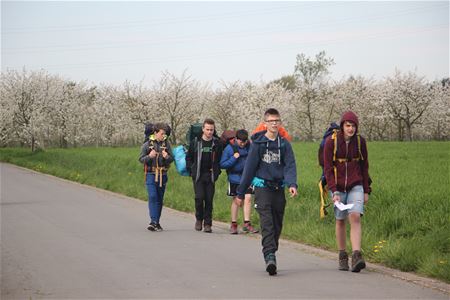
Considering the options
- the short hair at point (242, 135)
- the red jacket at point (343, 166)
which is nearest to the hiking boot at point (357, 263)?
the red jacket at point (343, 166)

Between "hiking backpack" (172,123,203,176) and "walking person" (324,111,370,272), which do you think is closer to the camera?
"walking person" (324,111,370,272)

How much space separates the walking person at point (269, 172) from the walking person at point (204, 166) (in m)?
3.74

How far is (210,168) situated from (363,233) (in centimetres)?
337

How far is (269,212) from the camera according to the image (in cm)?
848

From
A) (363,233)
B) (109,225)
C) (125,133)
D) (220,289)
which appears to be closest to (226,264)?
(220,289)

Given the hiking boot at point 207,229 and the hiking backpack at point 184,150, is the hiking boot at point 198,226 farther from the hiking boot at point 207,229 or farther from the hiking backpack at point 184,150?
the hiking backpack at point 184,150

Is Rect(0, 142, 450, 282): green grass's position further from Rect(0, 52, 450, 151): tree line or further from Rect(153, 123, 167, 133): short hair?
Rect(0, 52, 450, 151): tree line

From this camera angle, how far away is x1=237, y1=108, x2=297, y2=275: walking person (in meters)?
8.47

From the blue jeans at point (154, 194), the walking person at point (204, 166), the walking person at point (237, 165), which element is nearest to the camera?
the walking person at point (237, 165)

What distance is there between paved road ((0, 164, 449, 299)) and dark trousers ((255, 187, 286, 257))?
398 millimetres

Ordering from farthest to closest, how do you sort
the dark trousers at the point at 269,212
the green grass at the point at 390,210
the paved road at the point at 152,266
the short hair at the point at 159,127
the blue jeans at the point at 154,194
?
the short hair at the point at 159,127
the blue jeans at the point at 154,194
the green grass at the point at 390,210
the dark trousers at the point at 269,212
the paved road at the point at 152,266

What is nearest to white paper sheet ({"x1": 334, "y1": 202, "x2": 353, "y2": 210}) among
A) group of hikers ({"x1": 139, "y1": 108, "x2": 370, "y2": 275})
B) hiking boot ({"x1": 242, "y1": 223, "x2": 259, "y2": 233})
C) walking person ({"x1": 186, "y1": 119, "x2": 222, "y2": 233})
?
group of hikers ({"x1": 139, "y1": 108, "x2": 370, "y2": 275})

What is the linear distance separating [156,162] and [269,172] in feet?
14.6

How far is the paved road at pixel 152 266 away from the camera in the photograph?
6941 mm
